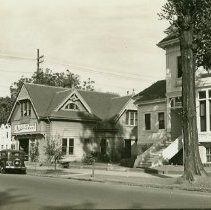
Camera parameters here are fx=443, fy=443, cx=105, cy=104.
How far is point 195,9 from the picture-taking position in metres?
20.3

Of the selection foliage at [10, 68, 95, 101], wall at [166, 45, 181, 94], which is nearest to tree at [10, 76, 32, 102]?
foliage at [10, 68, 95, 101]

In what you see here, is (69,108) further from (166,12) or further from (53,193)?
(53,193)

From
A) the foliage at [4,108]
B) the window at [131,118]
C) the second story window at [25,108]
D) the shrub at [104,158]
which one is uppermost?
the foliage at [4,108]

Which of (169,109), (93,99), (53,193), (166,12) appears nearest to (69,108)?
(93,99)

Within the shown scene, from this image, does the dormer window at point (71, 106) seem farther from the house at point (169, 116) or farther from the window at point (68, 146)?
Answer: the house at point (169, 116)

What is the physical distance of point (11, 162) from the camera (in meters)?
30.1

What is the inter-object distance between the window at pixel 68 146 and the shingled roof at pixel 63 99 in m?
2.31

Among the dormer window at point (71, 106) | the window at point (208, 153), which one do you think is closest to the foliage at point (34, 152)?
the dormer window at point (71, 106)

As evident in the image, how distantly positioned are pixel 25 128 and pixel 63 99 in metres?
5.25

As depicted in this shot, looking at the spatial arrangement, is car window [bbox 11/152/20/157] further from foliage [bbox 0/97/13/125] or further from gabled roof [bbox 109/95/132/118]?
foliage [bbox 0/97/13/125]

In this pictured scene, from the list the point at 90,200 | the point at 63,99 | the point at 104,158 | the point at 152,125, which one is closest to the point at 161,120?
the point at 152,125

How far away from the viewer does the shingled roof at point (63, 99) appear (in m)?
43.8

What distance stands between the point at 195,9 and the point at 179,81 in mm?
12220

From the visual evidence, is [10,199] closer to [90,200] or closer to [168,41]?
[90,200]
